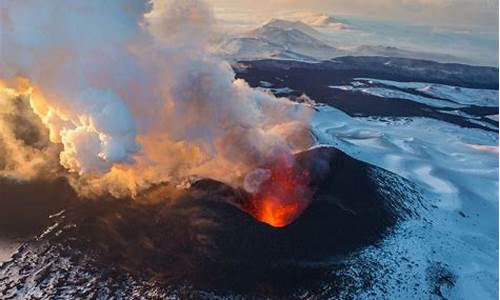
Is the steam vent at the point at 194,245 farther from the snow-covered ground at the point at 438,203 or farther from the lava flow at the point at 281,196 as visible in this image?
the snow-covered ground at the point at 438,203

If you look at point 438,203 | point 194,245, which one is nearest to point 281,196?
point 194,245

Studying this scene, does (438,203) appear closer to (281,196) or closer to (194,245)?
(281,196)

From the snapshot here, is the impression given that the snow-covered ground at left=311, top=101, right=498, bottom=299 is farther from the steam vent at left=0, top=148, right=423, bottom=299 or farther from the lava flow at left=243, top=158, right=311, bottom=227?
the lava flow at left=243, top=158, right=311, bottom=227

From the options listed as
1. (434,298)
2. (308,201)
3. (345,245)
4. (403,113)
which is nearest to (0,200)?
(308,201)

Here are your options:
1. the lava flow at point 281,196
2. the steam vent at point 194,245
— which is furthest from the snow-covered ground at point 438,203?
the lava flow at point 281,196

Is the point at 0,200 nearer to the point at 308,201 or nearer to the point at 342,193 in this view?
the point at 308,201
